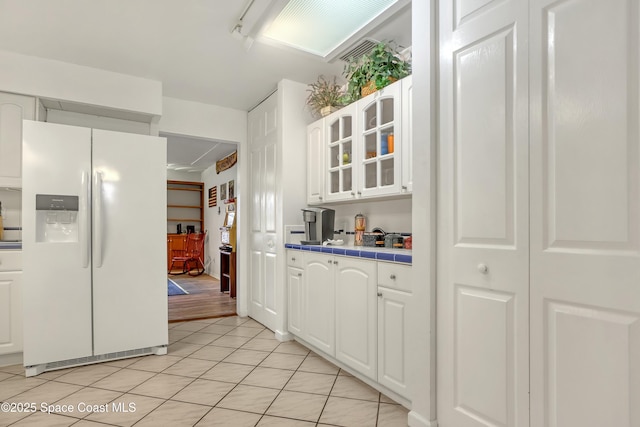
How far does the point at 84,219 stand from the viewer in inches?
102

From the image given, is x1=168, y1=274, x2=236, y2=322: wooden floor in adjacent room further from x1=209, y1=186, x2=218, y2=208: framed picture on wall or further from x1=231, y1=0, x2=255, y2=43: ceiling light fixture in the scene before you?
x1=231, y1=0, x2=255, y2=43: ceiling light fixture

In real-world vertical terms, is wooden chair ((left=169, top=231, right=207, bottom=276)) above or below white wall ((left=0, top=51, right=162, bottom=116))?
below

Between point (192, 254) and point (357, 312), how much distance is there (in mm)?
6261

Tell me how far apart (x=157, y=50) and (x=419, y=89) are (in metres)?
2.15

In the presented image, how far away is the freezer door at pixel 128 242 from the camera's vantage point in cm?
268

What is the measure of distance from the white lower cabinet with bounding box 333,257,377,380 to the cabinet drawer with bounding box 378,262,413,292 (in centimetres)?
7

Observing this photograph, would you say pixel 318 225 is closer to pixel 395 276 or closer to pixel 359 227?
pixel 359 227

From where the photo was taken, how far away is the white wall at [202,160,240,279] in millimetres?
7340

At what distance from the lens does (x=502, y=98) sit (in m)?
1.46

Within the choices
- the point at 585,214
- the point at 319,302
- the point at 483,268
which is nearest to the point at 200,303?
the point at 319,302

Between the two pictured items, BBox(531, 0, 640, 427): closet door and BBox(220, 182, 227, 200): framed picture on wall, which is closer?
BBox(531, 0, 640, 427): closet door

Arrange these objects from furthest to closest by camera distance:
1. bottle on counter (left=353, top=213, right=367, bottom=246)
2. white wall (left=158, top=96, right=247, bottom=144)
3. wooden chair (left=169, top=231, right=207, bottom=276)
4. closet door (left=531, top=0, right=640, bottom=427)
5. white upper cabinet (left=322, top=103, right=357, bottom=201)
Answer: wooden chair (left=169, top=231, right=207, bottom=276) → white wall (left=158, top=96, right=247, bottom=144) → bottle on counter (left=353, top=213, right=367, bottom=246) → white upper cabinet (left=322, top=103, right=357, bottom=201) → closet door (left=531, top=0, right=640, bottom=427)

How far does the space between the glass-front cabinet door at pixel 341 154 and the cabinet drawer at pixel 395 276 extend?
805mm

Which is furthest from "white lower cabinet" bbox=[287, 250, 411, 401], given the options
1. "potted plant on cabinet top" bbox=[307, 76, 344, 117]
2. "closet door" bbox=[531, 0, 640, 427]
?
"potted plant on cabinet top" bbox=[307, 76, 344, 117]
